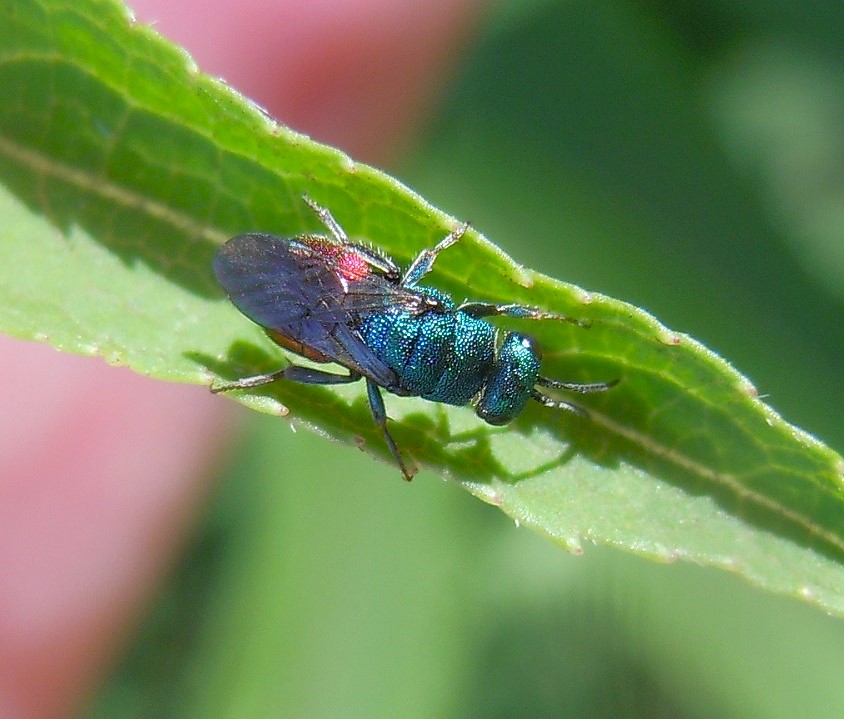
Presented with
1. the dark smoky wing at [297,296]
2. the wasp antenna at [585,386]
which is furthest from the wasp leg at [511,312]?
the dark smoky wing at [297,296]

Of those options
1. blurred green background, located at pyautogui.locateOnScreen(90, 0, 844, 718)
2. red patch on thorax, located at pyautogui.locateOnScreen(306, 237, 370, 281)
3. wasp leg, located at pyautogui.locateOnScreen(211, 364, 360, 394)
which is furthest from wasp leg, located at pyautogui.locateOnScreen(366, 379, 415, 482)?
blurred green background, located at pyautogui.locateOnScreen(90, 0, 844, 718)

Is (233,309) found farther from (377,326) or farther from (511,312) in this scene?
(511,312)

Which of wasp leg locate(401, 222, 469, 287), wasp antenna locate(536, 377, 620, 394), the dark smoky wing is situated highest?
wasp leg locate(401, 222, 469, 287)

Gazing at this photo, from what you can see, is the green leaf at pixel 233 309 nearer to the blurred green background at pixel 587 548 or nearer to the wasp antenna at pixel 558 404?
the wasp antenna at pixel 558 404

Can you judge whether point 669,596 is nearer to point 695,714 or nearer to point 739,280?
point 695,714

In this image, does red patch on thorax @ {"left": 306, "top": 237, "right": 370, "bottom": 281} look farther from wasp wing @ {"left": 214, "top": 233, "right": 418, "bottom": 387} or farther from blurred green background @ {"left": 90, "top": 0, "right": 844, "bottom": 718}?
blurred green background @ {"left": 90, "top": 0, "right": 844, "bottom": 718}

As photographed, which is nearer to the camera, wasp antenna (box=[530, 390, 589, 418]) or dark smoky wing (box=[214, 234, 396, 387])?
wasp antenna (box=[530, 390, 589, 418])
